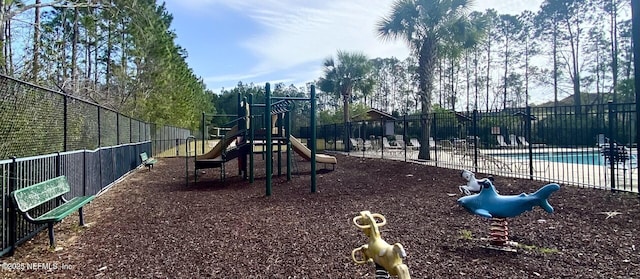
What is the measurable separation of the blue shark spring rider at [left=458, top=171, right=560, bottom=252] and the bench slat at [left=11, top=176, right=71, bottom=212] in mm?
4404

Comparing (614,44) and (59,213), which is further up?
(614,44)

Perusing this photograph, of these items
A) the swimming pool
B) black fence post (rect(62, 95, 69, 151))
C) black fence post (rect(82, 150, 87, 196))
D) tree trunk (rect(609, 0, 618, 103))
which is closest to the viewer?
black fence post (rect(62, 95, 69, 151))

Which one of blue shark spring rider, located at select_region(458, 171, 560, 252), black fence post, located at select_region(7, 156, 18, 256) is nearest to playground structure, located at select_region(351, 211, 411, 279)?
blue shark spring rider, located at select_region(458, 171, 560, 252)

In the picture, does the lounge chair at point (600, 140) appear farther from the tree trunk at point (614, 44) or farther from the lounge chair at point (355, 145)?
the tree trunk at point (614, 44)

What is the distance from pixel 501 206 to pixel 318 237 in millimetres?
1949

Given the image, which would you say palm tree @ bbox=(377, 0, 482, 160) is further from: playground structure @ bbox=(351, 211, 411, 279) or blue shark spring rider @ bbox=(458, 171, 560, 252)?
playground structure @ bbox=(351, 211, 411, 279)

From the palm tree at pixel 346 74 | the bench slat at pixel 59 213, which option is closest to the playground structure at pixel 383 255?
the bench slat at pixel 59 213

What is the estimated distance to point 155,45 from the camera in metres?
19.6

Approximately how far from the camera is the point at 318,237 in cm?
424

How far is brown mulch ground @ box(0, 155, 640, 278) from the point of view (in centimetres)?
321

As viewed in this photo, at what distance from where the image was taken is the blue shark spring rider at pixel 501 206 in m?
3.62

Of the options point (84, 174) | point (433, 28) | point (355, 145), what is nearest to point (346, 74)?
point (355, 145)

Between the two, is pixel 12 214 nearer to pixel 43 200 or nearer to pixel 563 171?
pixel 43 200

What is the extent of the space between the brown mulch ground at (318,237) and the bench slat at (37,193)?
0.50 m
